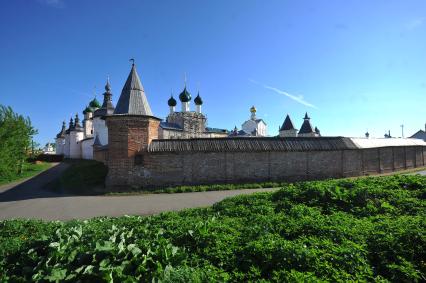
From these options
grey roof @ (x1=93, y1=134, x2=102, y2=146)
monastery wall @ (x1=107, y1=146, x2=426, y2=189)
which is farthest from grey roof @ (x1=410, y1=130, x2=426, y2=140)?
grey roof @ (x1=93, y1=134, x2=102, y2=146)

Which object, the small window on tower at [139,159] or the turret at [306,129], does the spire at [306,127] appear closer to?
the turret at [306,129]

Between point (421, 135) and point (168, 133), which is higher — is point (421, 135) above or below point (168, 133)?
below

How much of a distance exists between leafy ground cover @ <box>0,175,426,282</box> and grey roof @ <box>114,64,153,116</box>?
9552 mm

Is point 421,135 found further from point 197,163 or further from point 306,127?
point 197,163

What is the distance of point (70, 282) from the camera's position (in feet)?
9.86

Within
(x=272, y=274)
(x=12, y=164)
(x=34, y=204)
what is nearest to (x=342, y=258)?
(x=272, y=274)

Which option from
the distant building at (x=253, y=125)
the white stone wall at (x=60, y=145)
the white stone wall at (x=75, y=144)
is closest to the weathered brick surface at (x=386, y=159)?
the distant building at (x=253, y=125)

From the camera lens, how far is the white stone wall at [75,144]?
4422 cm

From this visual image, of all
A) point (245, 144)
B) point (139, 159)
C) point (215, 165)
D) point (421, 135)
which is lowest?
point (215, 165)

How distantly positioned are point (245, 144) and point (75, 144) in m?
39.6

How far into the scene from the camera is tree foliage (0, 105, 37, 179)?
60.6ft

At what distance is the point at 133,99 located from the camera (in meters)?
14.9

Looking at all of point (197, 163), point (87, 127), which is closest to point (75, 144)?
point (87, 127)

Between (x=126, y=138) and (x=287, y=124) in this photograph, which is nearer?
(x=126, y=138)
